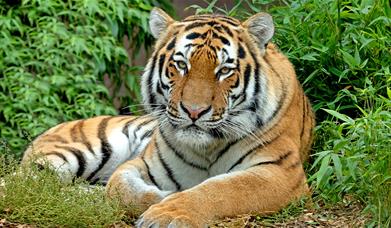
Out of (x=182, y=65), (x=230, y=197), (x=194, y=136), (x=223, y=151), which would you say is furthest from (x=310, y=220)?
(x=182, y=65)

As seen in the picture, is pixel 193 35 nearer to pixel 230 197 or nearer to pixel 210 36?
pixel 210 36

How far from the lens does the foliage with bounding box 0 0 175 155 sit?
25.6 feet

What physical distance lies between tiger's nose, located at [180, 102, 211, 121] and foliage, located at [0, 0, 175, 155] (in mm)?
3065

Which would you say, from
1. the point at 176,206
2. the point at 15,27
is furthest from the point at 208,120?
the point at 15,27

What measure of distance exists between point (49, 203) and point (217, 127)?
877 mm

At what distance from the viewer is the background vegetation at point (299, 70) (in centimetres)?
469

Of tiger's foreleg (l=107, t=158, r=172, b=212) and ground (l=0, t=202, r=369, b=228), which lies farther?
tiger's foreleg (l=107, t=158, r=172, b=212)

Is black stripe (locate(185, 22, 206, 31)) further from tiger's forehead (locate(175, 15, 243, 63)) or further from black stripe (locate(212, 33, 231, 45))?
black stripe (locate(212, 33, 231, 45))

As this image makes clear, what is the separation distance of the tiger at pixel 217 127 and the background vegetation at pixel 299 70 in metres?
0.21

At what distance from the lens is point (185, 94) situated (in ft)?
15.8

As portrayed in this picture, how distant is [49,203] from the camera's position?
465 cm

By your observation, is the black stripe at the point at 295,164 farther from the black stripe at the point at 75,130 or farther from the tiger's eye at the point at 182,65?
the black stripe at the point at 75,130

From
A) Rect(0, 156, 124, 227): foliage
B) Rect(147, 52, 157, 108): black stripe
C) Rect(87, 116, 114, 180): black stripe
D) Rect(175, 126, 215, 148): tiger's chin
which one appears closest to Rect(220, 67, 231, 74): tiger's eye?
Rect(175, 126, 215, 148): tiger's chin

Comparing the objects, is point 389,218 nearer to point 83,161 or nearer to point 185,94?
point 185,94
